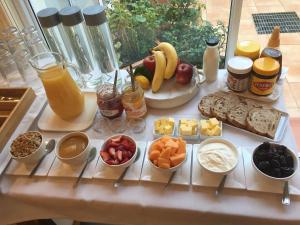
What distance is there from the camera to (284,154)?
2.13 feet

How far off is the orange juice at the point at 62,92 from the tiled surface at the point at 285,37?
0.79m

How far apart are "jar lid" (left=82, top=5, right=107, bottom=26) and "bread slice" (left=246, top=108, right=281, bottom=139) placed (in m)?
0.57

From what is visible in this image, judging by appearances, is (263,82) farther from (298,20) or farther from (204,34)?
(298,20)

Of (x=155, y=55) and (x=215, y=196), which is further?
(x=155, y=55)

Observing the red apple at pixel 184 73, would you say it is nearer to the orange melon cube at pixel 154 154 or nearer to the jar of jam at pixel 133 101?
the jar of jam at pixel 133 101

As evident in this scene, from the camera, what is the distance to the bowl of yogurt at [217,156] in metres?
0.65

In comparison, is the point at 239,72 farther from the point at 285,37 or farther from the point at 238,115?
the point at 285,37

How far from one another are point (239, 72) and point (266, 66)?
0.08 m

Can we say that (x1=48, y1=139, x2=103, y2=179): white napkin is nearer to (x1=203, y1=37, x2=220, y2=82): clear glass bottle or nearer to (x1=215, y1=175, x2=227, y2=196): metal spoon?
(x1=215, y1=175, x2=227, y2=196): metal spoon

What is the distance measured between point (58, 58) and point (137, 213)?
1.65 feet

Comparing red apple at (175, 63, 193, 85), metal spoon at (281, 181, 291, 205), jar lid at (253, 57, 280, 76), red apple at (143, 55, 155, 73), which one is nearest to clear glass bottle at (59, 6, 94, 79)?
red apple at (143, 55, 155, 73)

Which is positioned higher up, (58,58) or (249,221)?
(58,58)

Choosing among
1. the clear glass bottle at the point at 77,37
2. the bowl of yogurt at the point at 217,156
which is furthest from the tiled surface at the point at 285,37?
the bowl of yogurt at the point at 217,156

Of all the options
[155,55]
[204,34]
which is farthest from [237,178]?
[204,34]
